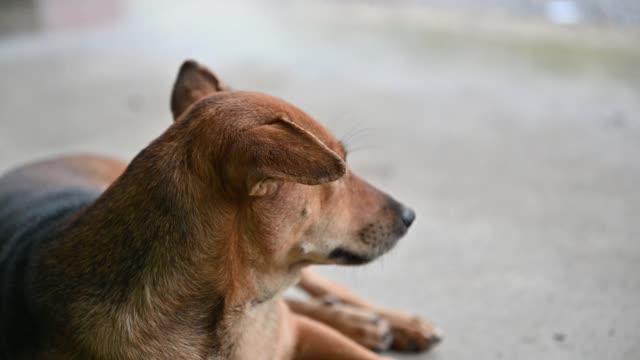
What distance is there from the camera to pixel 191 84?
2.42 metres

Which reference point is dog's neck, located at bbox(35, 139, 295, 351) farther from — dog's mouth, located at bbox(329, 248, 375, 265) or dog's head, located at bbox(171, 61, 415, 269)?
dog's mouth, located at bbox(329, 248, 375, 265)

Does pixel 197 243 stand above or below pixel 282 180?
below

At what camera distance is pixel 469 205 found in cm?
396

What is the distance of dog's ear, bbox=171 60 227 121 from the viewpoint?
2.41m

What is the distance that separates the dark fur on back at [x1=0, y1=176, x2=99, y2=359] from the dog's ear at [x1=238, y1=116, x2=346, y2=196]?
0.75m

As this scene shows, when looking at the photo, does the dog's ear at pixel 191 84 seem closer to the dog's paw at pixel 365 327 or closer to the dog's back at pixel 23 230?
the dog's back at pixel 23 230

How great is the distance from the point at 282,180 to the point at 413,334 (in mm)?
1181

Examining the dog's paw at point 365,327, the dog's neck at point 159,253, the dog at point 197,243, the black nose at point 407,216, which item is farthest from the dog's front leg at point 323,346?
the dog's neck at point 159,253

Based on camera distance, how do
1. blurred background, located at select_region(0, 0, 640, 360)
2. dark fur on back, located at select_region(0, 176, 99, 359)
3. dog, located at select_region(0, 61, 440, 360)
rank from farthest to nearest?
blurred background, located at select_region(0, 0, 640, 360)
dark fur on back, located at select_region(0, 176, 99, 359)
dog, located at select_region(0, 61, 440, 360)

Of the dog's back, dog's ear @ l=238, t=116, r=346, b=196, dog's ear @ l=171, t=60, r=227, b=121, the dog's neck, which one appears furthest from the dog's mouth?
the dog's back

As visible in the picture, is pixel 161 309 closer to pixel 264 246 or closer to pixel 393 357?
pixel 264 246

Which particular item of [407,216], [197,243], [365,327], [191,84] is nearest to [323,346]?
[365,327]

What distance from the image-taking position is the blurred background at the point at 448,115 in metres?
3.16

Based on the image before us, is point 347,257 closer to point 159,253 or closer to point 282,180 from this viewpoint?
point 282,180
